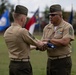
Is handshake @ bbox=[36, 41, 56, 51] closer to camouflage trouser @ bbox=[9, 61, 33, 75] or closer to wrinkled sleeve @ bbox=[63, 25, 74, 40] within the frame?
wrinkled sleeve @ bbox=[63, 25, 74, 40]

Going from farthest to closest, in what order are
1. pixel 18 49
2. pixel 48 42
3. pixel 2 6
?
1. pixel 2 6
2. pixel 48 42
3. pixel 18 49

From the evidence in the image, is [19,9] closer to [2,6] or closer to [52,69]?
[52,69]

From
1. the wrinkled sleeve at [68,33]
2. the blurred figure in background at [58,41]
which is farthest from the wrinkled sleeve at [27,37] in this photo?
the wrinkled sleeve at [68,33]

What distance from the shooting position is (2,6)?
199ft

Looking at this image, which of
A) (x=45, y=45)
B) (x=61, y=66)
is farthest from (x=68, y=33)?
(x=61, y=66)

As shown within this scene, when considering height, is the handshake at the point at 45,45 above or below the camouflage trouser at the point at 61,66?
above

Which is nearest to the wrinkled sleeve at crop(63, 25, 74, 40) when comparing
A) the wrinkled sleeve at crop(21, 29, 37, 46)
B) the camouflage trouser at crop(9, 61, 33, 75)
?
the wrinkled sleeve at crop(21, 29, 37, 46)

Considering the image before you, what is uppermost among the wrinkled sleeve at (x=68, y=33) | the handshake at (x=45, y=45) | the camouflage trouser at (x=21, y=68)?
the wrinkled sleeve at (x=68, y=33)

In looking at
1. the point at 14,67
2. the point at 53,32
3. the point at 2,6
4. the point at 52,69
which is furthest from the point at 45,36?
the point at 2,6

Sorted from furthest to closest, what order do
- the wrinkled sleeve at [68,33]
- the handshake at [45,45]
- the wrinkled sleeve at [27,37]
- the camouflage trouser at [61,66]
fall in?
the camouflage trouser at [61,66]
the wrinkled sleeve at [68,33]
the handshake at [45,45]
the wrinkled sleeve at [27,37]

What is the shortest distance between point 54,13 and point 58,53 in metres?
0.70

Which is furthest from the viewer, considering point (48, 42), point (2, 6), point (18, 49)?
point (2, 6)

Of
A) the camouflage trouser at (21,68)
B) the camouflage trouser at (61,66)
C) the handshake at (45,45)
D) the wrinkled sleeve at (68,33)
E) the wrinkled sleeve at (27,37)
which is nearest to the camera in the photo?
the wrinkled sleeve at (27,37)

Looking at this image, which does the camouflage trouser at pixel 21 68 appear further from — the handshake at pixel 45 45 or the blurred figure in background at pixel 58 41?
the blurred figure in background at pixel 58 41
